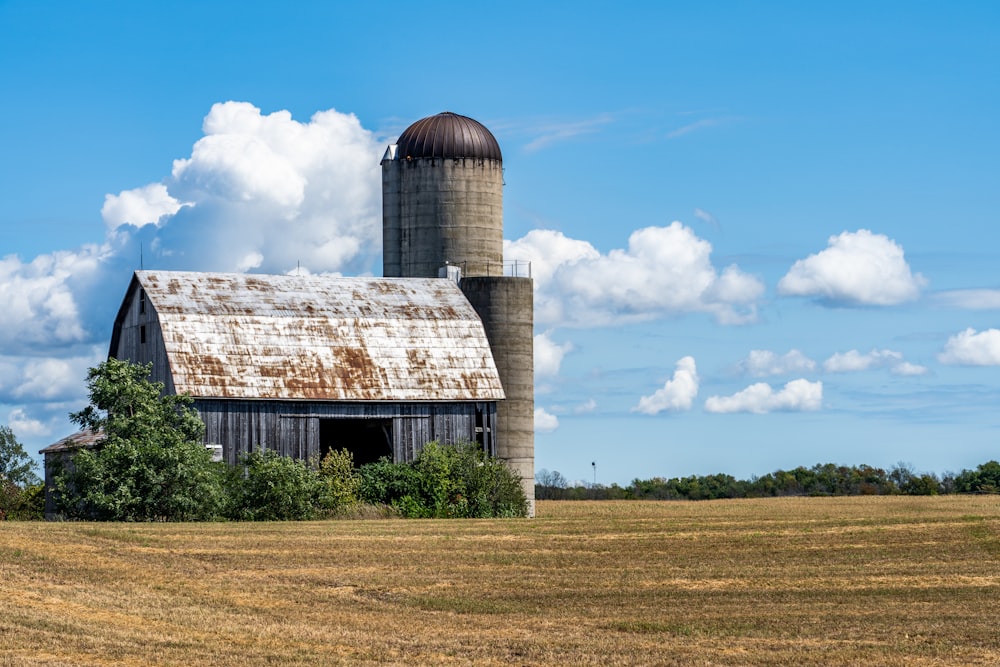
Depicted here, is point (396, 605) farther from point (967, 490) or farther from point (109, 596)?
point (967, 490)

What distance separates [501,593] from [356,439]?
82.6 feet

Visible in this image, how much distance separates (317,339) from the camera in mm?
51094

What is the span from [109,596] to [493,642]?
7.94 m

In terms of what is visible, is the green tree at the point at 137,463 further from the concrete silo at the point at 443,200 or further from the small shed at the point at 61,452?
the concrete silo at the point at 443,200

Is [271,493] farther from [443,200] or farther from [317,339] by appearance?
[443,200]

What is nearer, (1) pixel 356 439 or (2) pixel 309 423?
(2) pixel 309 423

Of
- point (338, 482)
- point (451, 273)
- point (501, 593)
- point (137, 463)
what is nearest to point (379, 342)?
point (338, 482)

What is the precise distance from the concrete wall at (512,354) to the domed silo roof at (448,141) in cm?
674

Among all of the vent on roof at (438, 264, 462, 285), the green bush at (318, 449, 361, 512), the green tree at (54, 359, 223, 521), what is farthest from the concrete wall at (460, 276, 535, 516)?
the green tree at (54, 359, 223, 521)

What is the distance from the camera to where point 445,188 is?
199 ft

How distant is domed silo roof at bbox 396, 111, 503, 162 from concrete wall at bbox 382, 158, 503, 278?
11.0 inches

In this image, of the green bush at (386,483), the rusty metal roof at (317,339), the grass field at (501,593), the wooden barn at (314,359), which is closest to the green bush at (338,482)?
the green bush at (386,483)

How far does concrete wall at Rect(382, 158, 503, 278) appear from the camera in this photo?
198 ft

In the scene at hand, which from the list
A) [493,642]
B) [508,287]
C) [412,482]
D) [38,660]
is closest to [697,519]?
[412,482]
